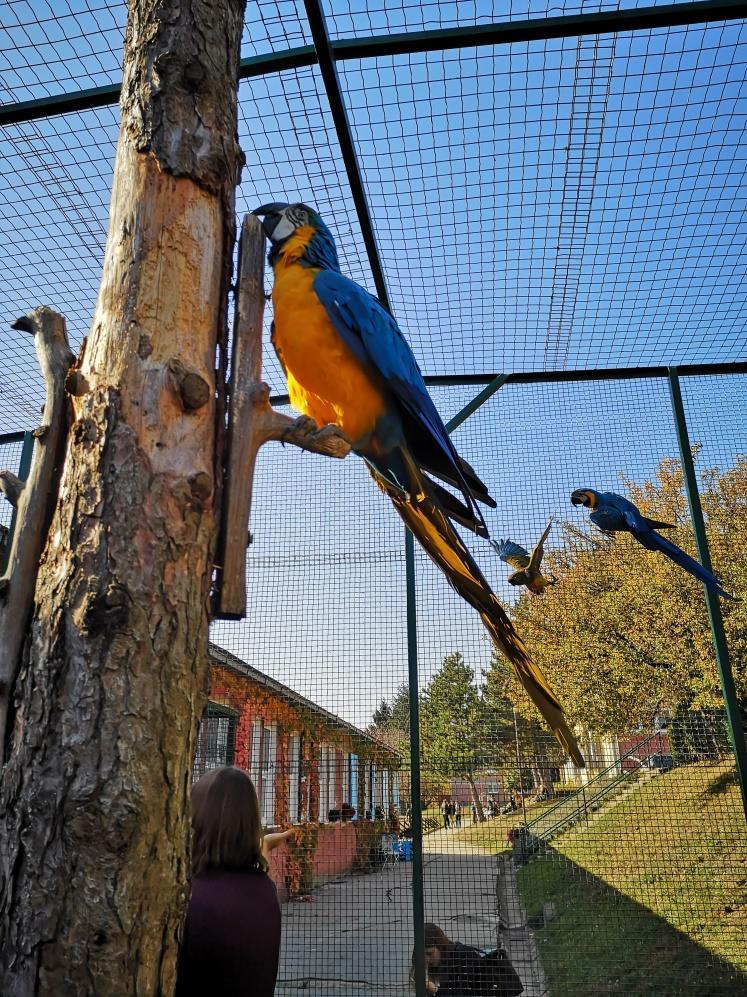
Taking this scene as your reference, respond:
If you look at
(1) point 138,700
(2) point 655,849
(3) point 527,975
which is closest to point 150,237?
(1) point 138,700

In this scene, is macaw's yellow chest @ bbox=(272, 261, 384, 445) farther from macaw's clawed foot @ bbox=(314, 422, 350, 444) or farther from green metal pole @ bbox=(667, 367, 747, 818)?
green metal pole @ bbox=(667, 367, 747, 818)

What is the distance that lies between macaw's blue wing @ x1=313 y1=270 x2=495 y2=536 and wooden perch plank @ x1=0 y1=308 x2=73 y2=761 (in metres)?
0.91

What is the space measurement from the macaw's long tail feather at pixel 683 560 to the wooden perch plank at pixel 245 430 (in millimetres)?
1858

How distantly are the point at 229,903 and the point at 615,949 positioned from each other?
3233 mm

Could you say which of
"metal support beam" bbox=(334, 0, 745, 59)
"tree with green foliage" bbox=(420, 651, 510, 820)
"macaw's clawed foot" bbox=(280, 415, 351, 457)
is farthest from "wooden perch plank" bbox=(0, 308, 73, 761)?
"tree with green foliage" bbox=(420, 651, 510, 820)

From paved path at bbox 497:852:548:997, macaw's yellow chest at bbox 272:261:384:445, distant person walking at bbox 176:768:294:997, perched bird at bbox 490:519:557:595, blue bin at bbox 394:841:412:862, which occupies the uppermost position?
macaw's yellow chest at bbox 272:261:384:445

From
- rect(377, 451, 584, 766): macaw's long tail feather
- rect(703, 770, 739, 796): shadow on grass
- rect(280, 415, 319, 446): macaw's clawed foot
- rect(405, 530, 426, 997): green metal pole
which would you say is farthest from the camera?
rect(703, 770, 739, 796): shadow on grass

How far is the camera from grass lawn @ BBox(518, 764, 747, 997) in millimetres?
3184

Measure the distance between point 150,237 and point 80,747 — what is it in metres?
0.97

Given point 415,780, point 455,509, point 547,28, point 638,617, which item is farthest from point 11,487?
point 638,617

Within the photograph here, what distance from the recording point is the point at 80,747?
0.98 m

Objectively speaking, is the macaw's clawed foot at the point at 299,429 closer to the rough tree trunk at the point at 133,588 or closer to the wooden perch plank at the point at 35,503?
the rough tree trunk at the point at 133,588

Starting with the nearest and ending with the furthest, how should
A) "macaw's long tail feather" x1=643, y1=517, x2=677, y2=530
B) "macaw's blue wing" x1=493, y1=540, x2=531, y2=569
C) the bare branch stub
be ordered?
the bare branch stub, "macaw's long tail feather" x1=643, y1=517, x2=677, y2=530, "macaw's blue wing" x1=493, y1=540, x2=531, y2=569

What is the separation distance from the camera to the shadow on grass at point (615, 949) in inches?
127
